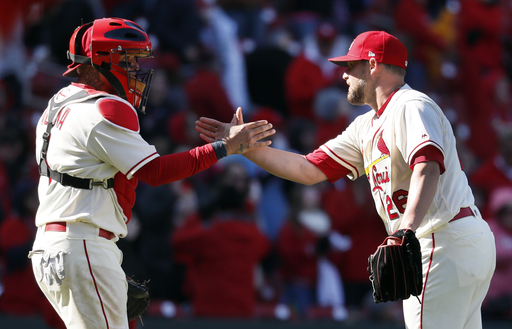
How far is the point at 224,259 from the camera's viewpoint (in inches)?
290

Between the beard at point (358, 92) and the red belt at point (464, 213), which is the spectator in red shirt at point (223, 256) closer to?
the beard at point (358, 92)

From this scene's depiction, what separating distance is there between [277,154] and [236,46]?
532 cm

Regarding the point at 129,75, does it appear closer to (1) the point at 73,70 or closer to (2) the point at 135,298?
(1) the point at 73,70

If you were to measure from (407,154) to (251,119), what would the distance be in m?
5.32

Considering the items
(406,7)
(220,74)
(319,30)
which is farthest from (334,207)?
(406,7)

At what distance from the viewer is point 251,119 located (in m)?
9.11

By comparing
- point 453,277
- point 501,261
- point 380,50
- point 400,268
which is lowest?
point 501,261

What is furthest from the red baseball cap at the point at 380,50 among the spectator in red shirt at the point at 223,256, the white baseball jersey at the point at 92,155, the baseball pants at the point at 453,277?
the spectator in red shirt at the point at 223,256

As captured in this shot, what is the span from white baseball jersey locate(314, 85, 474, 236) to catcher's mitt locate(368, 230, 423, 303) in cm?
35

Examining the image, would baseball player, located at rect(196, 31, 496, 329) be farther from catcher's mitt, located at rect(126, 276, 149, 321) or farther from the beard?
catcher's mitt, located at rect(126, 276, 149, 321)

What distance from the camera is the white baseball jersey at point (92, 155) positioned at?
3918mm

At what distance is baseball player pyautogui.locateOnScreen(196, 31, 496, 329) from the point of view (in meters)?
3.83

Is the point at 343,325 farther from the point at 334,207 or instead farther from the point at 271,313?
the point at 334,207

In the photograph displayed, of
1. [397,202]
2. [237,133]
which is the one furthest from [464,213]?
[237,133]
